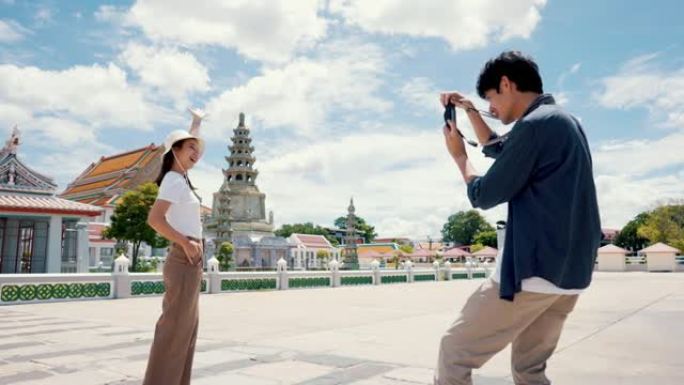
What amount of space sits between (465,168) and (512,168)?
289 mm

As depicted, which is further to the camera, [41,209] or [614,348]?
[41,209]

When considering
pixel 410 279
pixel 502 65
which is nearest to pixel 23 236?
pixel 410 279

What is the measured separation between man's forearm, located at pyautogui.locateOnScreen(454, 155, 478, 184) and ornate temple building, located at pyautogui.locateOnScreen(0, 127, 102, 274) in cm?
1834

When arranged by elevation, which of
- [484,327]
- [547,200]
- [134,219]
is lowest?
[484,327]

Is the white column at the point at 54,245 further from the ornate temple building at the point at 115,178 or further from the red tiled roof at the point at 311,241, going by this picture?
the red tiled roof at the point at 311,241

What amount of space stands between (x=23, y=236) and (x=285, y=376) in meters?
20.7

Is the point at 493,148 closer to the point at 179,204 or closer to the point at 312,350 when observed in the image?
the point at 179,204

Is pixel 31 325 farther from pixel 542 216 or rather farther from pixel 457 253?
pixel 457 253

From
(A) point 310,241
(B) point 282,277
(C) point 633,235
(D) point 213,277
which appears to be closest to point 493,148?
(D) point 213,277

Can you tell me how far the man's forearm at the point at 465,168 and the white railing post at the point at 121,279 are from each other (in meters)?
14.3

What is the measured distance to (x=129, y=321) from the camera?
793 cm

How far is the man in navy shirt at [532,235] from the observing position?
5.65 feet

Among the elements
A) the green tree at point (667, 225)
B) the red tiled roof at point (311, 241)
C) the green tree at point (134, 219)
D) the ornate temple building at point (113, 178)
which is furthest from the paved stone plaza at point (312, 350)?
the green tree at point (667, 225)

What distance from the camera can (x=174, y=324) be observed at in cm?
267
